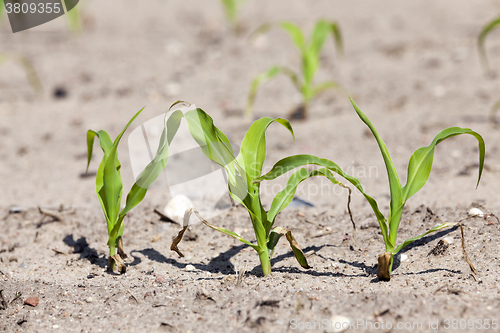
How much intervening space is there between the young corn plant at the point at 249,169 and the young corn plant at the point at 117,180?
0.33 feet

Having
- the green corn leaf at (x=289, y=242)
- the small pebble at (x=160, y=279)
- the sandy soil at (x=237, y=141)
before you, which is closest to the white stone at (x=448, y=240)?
the sandy soil at (x=237, y=141)

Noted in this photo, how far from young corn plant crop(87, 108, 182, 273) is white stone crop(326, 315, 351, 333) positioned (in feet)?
2.40

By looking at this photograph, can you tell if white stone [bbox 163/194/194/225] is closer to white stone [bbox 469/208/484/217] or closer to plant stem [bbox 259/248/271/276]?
plant stem [bbox 259/248/271/276]

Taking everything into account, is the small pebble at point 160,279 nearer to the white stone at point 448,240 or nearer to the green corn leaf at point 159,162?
the green corn leaf at point 159,162

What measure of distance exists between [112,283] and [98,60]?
12.3 feet

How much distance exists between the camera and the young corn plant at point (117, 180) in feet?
4.87

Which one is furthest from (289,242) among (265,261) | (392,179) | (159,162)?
(159,162)

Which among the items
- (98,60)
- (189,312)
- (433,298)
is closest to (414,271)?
Answer: (433,298)

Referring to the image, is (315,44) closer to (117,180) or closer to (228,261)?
(228,261)

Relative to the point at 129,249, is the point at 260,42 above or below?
above

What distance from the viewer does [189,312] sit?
1.43m

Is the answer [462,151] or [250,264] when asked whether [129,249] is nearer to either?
[250,264]

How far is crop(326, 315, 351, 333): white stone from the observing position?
4.11 feet

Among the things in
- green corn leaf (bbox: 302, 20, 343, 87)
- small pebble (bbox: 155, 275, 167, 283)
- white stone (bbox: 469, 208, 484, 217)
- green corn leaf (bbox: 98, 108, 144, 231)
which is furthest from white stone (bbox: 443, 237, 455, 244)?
green corn leaf (bbox: 302, 20, 343, 87)
